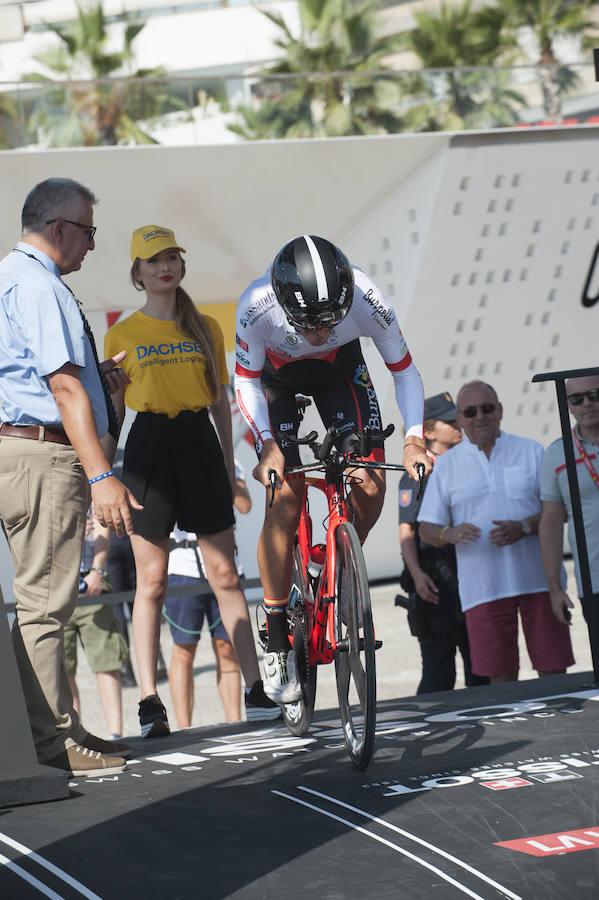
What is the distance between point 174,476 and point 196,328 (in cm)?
68

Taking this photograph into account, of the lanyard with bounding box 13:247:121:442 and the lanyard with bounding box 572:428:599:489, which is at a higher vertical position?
the lanyard with bounding box 13:247:121:442

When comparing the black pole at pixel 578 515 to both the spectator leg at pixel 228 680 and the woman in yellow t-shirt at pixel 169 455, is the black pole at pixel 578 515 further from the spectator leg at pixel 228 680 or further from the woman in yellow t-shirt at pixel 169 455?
the spectator leg at pixel 228 680

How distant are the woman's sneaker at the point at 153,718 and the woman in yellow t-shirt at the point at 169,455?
13 mm

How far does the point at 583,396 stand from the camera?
5.98 meters

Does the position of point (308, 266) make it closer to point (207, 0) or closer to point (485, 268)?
point (485, 268)

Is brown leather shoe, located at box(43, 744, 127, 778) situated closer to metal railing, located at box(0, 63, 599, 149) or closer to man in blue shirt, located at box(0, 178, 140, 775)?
man in blue shirt, located at box(0, 178, 140, 775)

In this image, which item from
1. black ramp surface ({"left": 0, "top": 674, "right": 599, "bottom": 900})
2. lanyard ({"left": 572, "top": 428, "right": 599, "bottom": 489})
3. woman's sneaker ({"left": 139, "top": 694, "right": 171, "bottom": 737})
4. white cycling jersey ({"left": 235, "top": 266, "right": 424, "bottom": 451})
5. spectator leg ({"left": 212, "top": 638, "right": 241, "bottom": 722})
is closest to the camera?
black ramp surface ({"left": 0, "top": 674, "right": 599, "bottom": 900})

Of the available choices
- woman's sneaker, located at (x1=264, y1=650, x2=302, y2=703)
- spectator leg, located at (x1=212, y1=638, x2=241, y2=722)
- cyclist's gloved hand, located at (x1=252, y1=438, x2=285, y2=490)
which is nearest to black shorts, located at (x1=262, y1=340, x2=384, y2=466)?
cyclist's gloved hand, located at (x1=252, y1=438, x2=285, y2=490)

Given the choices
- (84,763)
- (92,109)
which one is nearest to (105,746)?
(84,763)

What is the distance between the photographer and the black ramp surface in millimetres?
3035

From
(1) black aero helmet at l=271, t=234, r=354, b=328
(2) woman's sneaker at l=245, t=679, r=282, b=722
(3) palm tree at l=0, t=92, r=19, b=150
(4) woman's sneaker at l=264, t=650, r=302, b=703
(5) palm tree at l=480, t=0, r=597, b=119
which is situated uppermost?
(5) palm tree at l=480, t=0, r=597, b=119

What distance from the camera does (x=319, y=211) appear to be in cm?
1636

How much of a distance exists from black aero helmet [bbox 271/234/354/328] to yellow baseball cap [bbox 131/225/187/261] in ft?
3.91

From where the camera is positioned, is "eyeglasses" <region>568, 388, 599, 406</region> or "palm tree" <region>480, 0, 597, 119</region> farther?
"palm tree" <region>480, 0, 597, 119</region>
